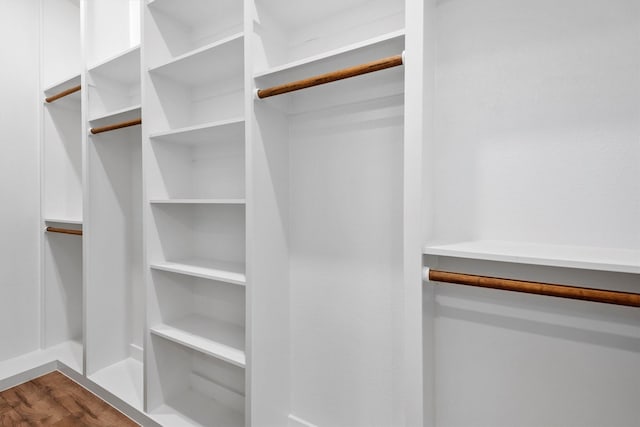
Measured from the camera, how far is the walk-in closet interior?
100 centimetres

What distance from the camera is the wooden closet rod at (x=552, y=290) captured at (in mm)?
793

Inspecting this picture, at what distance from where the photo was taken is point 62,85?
2252mm

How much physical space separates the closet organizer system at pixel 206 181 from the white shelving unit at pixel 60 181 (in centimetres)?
1

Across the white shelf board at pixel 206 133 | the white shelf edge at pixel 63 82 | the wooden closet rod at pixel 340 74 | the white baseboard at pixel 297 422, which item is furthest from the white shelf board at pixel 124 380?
the white shelf edge at pixel 63 82

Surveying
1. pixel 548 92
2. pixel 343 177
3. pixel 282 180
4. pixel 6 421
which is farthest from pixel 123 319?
pixel 548 92

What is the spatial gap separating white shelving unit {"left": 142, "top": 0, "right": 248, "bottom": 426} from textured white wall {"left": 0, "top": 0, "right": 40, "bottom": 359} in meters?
1.26

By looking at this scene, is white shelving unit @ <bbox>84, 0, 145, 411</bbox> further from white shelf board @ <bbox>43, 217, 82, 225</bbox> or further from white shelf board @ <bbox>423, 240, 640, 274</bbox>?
white shelf board @ <bbox>423, 240, 640, 274</bbox>

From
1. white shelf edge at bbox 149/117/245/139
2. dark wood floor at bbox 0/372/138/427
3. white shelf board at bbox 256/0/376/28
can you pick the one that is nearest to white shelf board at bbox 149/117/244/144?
white shelf edge at bbox 149/117/245/139

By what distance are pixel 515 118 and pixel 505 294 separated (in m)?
0.59

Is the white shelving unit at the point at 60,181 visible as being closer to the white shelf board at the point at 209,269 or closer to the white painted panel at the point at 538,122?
the white shelf board at the point at 209,269

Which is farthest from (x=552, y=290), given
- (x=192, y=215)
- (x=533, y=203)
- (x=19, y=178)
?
(x=19, y=178)

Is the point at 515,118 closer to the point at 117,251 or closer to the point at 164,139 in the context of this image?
the point at 164,139

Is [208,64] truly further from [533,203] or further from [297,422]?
[297,422]

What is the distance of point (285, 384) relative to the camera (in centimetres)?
159
